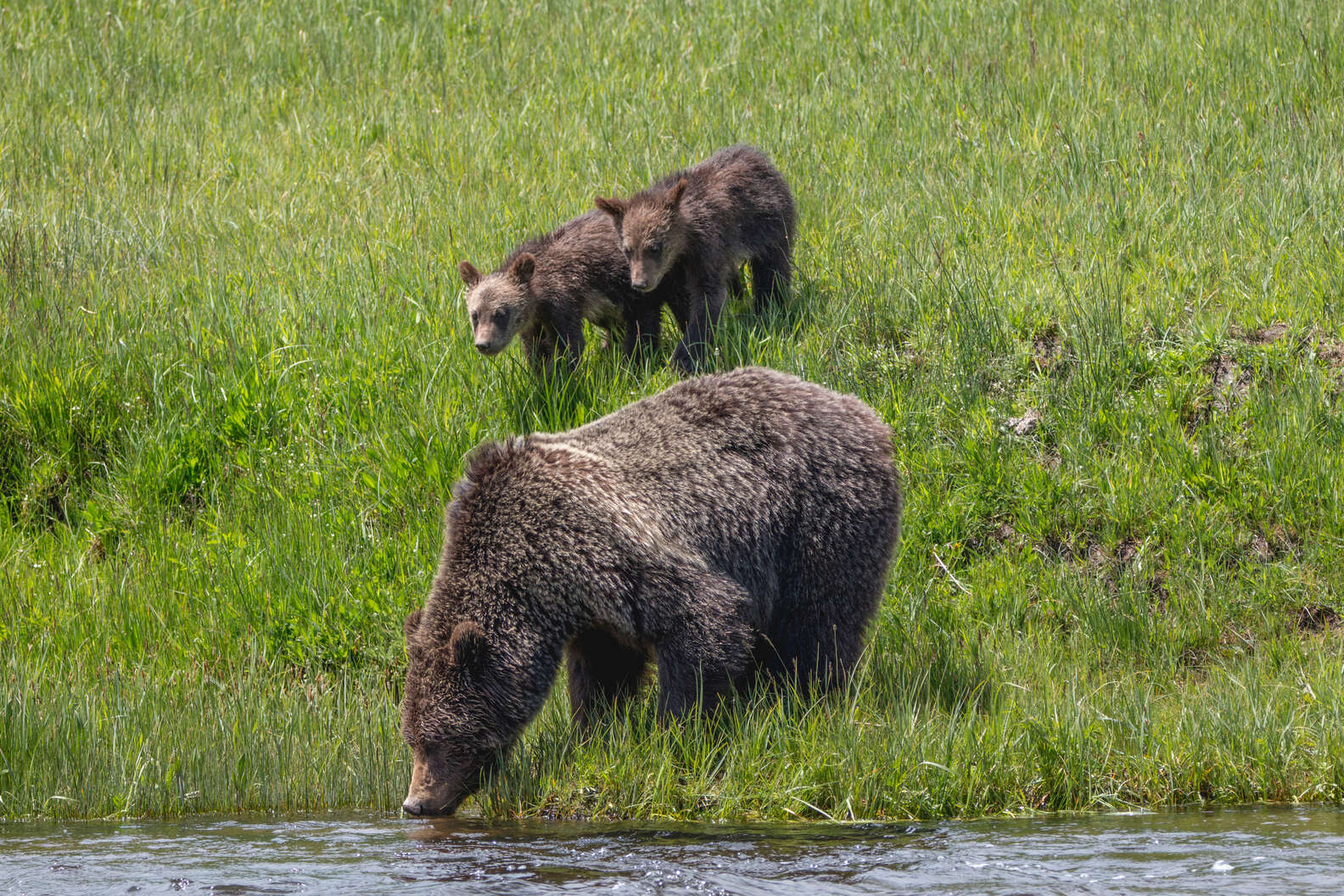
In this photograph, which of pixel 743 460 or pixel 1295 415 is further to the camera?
pixel 1295 415

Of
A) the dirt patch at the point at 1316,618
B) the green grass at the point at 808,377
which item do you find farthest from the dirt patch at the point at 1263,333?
the dirt patch at the point at 1316,618

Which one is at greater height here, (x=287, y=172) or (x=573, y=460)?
(x=287, y=172)

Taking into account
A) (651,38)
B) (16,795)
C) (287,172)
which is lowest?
(16,795)

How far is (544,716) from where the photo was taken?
6348mm

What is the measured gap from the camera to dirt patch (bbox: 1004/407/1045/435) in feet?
26.2

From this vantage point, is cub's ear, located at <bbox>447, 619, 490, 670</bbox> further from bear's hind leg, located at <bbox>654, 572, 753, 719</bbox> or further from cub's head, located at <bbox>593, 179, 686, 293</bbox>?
cub's head, located at <bbox>593, 179, 686, 293</bbox>

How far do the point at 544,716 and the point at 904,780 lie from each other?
5.73 feet

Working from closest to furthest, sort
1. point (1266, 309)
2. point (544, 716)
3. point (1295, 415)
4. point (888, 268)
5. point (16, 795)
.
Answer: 1. point (16, 795)
2. point (544, 716)
3. point (1295, 415)
4. point (1266, 309)
5. point (888, 268)

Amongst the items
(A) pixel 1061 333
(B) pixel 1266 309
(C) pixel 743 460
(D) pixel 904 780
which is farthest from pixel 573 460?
(B) pixel 1266 309

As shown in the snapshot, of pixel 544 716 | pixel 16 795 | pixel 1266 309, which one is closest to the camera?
pixel 16 795

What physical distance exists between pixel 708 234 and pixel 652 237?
18.0 inches

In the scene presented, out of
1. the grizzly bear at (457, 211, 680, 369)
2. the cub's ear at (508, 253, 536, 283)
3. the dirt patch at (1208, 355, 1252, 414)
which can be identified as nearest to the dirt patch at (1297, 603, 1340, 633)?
the dirt patch at (1208, 355, 1252, 414)

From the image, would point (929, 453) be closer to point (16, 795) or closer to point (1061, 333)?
point (1061, 333)

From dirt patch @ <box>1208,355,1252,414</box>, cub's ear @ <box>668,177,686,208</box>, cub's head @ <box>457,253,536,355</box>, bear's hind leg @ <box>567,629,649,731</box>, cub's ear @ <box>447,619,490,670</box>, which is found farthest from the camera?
cub's ear @ <box>668,177,686,208</box>
